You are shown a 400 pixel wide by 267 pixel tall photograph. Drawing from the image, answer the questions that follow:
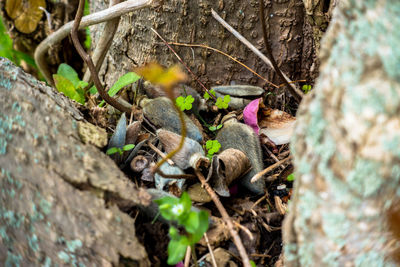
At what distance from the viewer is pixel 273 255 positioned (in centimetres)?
133

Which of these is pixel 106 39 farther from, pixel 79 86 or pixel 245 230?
pixel 245 230

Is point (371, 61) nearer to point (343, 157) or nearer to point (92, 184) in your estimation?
point (343, 157)

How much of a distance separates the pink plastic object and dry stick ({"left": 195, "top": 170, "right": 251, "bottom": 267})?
1.51ft

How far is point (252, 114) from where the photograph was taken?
6.00ft

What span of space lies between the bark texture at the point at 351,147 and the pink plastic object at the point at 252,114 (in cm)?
87

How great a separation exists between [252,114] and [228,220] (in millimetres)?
690

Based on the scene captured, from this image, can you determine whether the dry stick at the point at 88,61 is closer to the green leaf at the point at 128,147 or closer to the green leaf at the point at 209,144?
the green leaf at the point at 128,147

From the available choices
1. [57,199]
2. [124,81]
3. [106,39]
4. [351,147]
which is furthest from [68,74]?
[351,147]

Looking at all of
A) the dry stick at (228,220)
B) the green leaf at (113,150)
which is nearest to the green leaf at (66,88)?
the green leaf at (113,150)

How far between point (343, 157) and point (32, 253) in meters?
0.90

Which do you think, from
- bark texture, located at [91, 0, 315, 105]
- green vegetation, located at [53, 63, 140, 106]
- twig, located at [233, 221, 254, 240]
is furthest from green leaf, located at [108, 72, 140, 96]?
twig, located at [233, 221, 254, 240]

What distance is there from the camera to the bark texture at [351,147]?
0.74 m

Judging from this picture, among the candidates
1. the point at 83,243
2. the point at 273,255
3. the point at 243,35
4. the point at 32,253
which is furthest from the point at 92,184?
the point at 243,35

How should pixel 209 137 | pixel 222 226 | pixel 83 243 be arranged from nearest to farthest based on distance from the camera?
pixel 83 243
pixel 222 226
pixel 209 137
